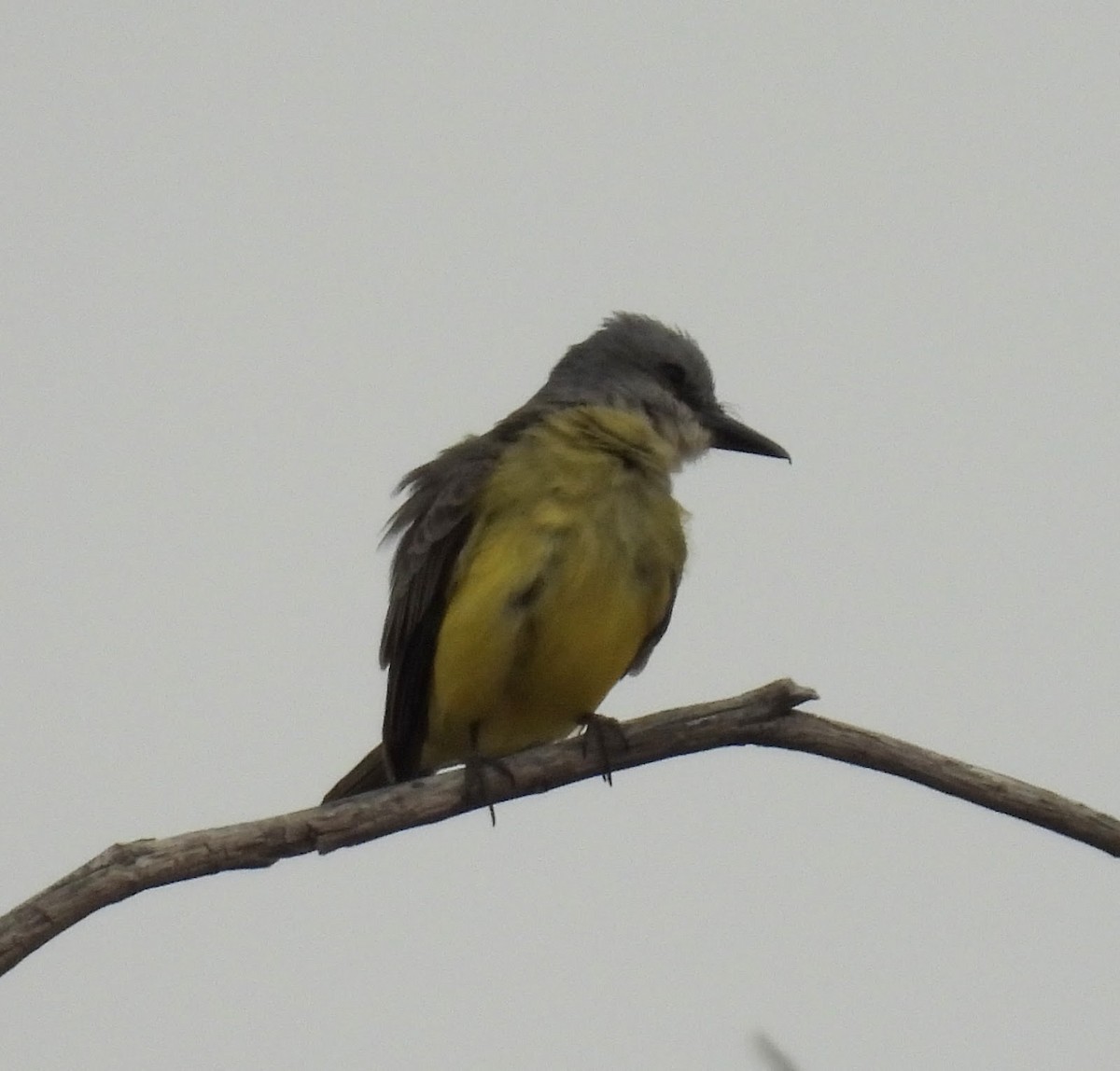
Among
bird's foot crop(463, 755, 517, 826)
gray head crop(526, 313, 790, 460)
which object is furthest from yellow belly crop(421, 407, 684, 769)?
gray head crop(526, 313, 790, 460)

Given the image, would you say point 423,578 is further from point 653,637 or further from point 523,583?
point 653,637

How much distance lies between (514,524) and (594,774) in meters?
0.91

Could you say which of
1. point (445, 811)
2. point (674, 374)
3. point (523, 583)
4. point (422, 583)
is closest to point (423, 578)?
point (422, 583)

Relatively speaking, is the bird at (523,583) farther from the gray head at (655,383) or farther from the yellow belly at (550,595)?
the gray head at (655,383)

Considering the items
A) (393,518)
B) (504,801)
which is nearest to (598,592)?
(504,801)

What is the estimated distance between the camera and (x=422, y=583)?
20.7 ft

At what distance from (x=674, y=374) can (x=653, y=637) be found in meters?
1.29

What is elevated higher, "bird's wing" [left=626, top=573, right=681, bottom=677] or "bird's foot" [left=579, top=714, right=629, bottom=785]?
"bird's wing" [left=626, top=573, right=681, bottom=677]

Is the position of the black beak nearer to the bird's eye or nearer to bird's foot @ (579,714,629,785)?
the bird's eye

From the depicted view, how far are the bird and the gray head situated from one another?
0.17 m

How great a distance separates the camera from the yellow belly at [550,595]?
→ 592 cm

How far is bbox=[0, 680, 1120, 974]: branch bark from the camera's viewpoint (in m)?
4.36

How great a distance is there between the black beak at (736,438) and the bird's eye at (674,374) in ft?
0.54

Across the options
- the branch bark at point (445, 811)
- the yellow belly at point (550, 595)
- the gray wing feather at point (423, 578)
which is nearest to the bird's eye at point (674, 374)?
the gray wing feather at point (423, 578)
